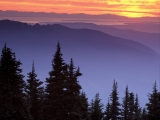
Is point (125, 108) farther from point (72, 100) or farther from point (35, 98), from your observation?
point (72, 100)

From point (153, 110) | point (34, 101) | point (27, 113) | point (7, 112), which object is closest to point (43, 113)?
point (27, 113)

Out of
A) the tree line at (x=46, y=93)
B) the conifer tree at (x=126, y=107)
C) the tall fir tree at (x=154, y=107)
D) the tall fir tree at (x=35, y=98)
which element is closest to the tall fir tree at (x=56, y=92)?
the tree line at (x=46, y=93)

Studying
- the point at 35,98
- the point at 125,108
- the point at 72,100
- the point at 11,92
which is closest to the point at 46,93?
the point at 72,100

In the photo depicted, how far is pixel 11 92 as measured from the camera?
56.7ft

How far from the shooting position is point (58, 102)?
20141 millimetres

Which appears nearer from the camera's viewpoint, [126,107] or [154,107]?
[154,107]

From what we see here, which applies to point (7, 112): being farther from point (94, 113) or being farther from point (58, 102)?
point (94, 113)

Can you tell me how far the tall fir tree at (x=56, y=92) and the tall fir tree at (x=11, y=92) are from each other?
7.68ft

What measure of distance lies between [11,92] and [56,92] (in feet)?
11.2

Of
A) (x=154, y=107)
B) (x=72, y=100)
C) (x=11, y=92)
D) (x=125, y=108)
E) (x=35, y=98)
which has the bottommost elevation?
(x=11, y=92)

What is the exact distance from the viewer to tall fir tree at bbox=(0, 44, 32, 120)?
16969 millimetres

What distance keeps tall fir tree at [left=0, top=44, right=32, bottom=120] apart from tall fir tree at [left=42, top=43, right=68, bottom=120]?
2340 millimetres

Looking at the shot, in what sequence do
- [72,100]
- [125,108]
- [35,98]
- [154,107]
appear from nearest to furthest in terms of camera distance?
[72,100] → [35,98] → [154,107] → [125,108]

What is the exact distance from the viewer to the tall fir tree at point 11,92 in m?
17.0
